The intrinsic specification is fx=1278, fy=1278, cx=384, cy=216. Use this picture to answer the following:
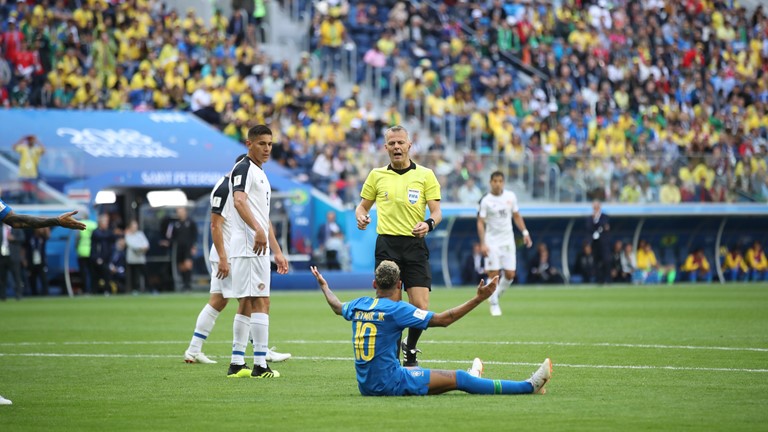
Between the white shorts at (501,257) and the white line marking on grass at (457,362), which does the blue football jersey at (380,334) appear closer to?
the white line marking on grass at (457,362)

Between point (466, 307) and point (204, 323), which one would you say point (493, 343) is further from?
point (466, 307)

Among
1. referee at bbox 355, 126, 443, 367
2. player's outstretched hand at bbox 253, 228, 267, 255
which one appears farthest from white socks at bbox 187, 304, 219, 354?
referee at bbox 355, 126, 443, 367

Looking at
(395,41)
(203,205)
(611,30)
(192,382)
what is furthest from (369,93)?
(192,382)

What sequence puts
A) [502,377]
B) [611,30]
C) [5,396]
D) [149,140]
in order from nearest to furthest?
[5,396], [502,377], [149,140], [611,30]

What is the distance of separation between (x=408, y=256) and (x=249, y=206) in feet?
5.72

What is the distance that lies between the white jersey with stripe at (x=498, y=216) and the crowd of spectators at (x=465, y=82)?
1091 centimetres

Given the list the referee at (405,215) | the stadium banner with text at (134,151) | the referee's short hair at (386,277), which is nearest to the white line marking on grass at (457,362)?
the referee at (405,215)

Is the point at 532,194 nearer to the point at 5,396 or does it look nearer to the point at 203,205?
the point at 203,205

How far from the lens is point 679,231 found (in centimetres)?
3859

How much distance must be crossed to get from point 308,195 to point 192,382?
863 inches

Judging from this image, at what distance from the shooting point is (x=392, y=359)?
1037 cm

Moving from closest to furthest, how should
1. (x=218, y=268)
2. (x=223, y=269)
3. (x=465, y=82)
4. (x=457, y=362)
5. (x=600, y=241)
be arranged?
(x=223, y=269)
(x=218, y=268)
(x=457, y=362)
(x=600, y=241)
(x=465, y=82)

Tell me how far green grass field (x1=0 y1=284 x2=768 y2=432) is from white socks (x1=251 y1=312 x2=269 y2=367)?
34 centimetres

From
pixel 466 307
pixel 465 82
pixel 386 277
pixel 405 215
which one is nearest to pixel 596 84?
pixel 465 82
